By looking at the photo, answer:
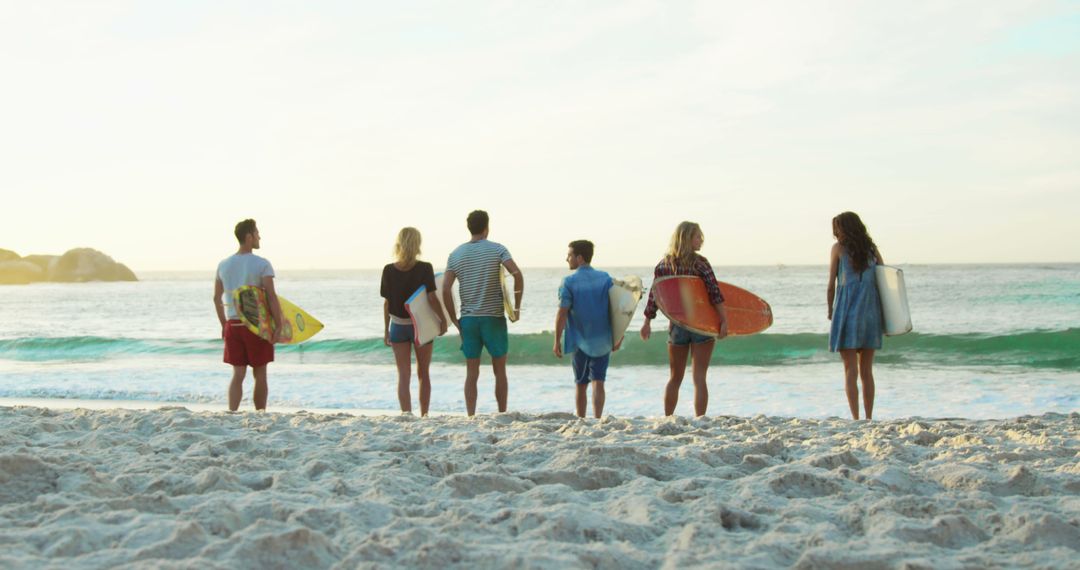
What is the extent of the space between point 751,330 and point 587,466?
3721 mm

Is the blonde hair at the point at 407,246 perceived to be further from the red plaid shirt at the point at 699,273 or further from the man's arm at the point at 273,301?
the red plaid shirt at the point at 699,273

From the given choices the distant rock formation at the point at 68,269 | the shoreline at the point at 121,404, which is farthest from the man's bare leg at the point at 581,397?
the distant rock formation at the point at 68,269

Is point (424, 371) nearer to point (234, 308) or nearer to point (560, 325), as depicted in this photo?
point (560, 325)

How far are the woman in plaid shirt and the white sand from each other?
1084 mm

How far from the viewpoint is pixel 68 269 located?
63.6 metres

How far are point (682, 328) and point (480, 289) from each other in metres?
1.39

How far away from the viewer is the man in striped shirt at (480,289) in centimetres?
594

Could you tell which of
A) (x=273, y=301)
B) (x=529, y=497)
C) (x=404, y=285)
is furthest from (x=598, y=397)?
(x=529, y=497)

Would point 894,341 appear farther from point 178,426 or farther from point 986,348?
point 178,426

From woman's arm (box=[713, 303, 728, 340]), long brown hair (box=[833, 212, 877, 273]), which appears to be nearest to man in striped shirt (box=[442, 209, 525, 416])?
woman's arm (box=[713, 303, 728, 340])

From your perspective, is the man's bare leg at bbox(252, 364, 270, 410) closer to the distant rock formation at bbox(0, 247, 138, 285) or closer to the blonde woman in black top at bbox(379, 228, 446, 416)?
the blonde woman in black top at bbox(379, 228, 446, 416)

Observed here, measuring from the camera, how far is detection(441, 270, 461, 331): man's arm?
238 inches

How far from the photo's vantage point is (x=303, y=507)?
2941mm

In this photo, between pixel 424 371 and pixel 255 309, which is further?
pixel 424 371
